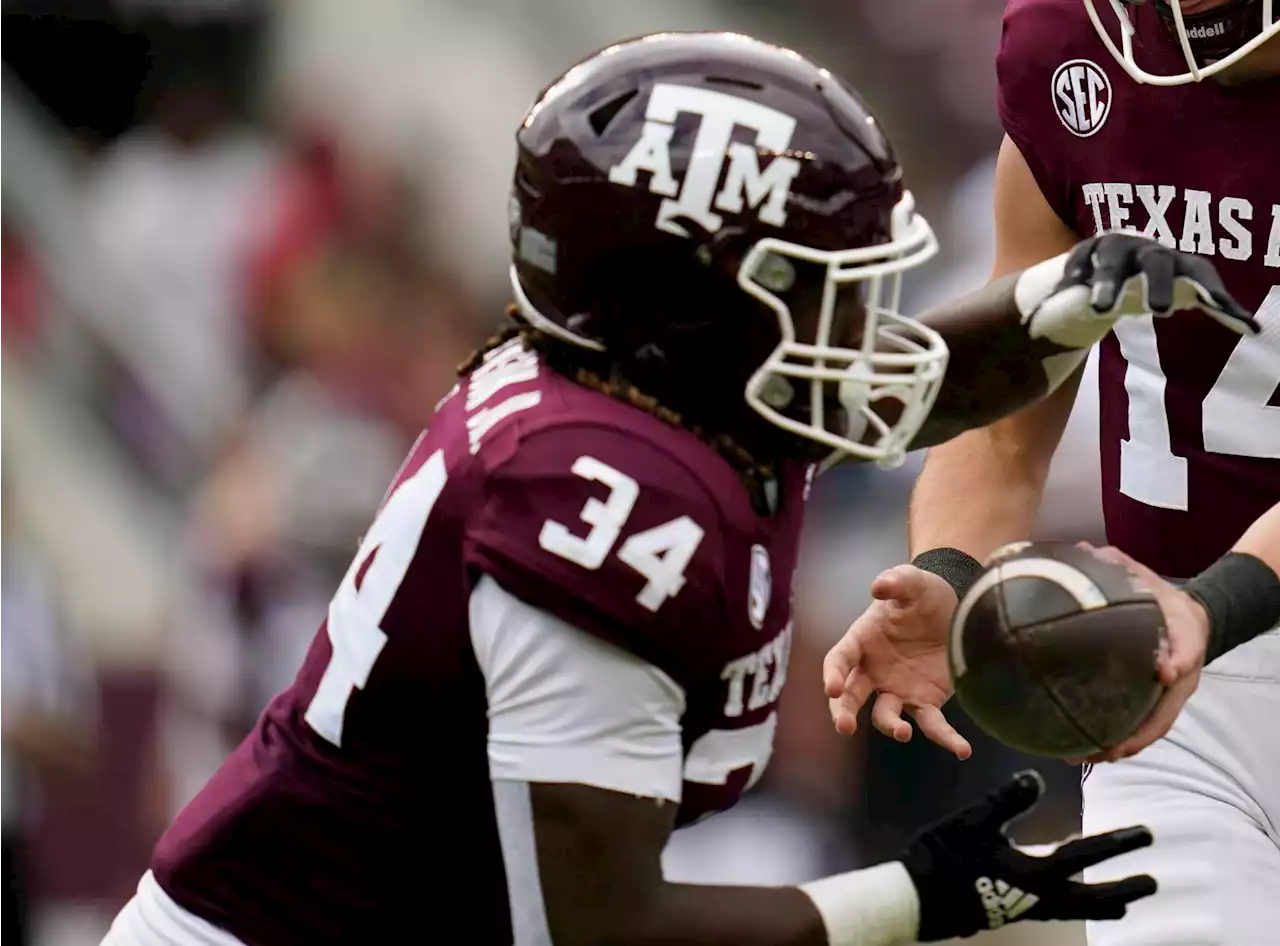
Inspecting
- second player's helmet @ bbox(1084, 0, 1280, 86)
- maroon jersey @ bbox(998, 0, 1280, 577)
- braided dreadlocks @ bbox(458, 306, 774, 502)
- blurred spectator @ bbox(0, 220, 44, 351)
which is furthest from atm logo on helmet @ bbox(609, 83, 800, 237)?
blurred spectator @ bbox(0, 220, 44, 351)

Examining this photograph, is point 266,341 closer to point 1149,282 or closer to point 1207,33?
point 1207,33

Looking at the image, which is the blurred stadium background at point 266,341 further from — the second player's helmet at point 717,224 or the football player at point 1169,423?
the second player's helmet at point 717,224

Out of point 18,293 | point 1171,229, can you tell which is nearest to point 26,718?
point 18,293

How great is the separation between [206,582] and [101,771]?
0.44 m

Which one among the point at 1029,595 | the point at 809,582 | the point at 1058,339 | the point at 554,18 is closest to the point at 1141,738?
the point at 1029,595

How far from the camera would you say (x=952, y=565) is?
95.2 inches

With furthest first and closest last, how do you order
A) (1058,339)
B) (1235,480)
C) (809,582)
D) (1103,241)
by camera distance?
(809,582) → (1235,480) → (1058,339) → (1103,241)

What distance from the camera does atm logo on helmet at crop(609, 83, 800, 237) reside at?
170cm

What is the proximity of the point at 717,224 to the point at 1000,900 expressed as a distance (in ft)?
2.04

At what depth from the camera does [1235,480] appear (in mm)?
2348

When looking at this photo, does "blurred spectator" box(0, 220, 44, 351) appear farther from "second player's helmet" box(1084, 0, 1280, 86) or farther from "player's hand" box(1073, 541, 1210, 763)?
"player's hand" box(1073, 541, 1210, 763)

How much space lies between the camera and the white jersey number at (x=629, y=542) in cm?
161

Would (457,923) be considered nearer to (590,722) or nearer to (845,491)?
(590,722)

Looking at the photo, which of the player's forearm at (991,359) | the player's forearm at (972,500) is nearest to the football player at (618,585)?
the player's forearm at (991,359)
